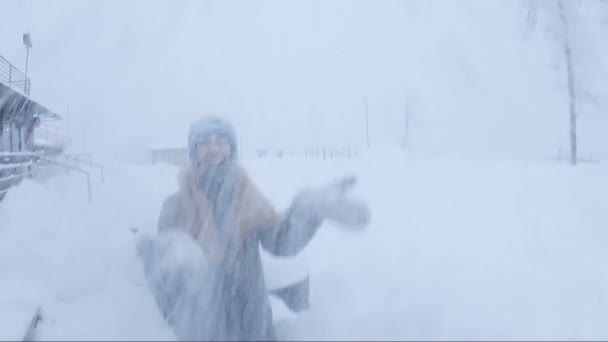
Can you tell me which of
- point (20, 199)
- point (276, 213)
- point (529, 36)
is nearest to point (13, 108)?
point (20, 199)

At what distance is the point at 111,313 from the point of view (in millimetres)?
1969

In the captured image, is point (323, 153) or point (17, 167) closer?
point (323, 153)

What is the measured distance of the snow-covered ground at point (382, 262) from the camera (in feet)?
6.52

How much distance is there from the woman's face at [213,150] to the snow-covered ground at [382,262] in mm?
299

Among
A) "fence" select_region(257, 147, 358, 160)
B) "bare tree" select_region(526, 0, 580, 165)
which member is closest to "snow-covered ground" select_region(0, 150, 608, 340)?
"fence" select_region(257, 147, 358, 160)

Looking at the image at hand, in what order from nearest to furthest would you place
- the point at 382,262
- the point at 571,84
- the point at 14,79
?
the point at 382,262 < the point at 571,84 < the point at 14,79

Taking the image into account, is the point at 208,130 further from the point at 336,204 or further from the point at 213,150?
the point at 336,204

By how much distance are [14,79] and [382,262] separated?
1081 centimetres

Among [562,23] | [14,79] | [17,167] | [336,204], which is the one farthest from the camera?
[14,79]

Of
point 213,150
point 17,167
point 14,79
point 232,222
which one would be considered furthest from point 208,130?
point 14,79

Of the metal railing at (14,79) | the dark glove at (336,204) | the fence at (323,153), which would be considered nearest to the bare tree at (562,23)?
the fence at (323,153)

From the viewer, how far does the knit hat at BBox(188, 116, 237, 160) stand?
206cm

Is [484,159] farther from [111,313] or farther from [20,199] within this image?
[20,199]

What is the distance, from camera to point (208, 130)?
206 cm
